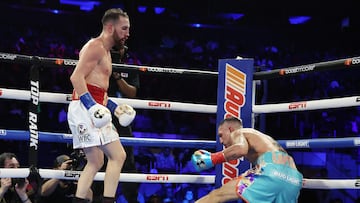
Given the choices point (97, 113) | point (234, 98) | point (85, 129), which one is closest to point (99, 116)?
point (97, 113)

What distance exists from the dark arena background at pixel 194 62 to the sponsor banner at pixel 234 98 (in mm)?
1843

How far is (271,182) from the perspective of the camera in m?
2.95

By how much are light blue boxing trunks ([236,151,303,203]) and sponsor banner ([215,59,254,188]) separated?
43 cm

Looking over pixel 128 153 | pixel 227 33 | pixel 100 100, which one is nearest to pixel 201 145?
pixel 128 153

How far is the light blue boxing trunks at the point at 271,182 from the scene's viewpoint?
2939 mm

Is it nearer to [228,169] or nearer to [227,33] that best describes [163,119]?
[227,33]

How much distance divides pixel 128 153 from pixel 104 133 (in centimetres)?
93

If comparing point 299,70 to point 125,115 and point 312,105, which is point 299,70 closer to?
point 312,105

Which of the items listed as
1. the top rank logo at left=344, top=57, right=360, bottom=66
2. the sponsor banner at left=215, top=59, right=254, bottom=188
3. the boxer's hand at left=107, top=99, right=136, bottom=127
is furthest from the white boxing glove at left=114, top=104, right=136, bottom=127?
the top rank logo at left=344, top=57, right=360, bottom=66

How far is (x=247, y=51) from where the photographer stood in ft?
33.0

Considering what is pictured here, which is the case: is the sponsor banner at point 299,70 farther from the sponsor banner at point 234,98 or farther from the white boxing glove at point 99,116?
the white boxing glove at point 99,116

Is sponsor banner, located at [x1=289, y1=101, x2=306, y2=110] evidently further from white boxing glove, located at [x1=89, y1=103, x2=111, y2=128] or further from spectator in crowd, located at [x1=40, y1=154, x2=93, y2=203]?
spectator in crowd, located at [x1=40, y1=154, x2=93, y2=203]

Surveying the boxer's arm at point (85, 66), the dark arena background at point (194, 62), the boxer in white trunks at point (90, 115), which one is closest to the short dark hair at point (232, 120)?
the boxer in white trunks at point (90, 115)

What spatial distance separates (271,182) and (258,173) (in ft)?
0.29
